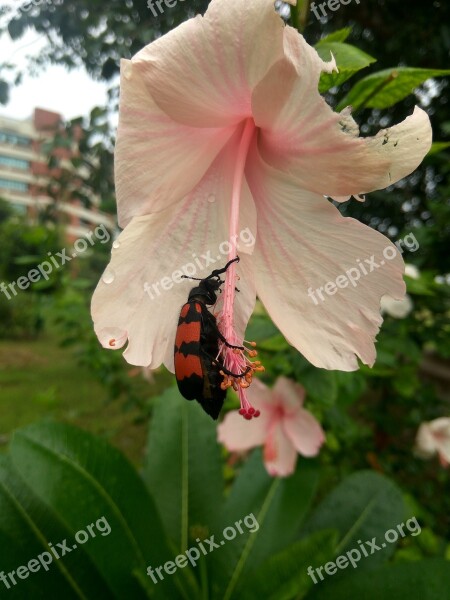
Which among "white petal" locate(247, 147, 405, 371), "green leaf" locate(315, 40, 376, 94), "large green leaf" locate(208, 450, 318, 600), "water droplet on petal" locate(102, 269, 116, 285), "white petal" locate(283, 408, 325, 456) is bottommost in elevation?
"large green leaf" locate(208, 450, 318, 600)

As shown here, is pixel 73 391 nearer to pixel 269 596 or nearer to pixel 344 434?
pixel 344 434

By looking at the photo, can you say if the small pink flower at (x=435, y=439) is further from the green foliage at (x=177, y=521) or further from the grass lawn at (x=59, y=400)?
the grass lawn at (x=59, y=400)

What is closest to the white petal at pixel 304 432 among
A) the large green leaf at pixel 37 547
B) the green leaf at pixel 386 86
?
the large green leaf at pixel 37 547

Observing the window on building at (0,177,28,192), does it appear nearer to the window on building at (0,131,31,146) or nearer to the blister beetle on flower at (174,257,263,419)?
the window on building at (0,131,31,146)

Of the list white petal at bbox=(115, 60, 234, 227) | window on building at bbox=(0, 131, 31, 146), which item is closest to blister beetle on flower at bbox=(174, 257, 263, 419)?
white petal at bbox=(115, 60, 234, 227)

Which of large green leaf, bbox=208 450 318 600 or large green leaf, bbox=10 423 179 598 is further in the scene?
large green leaf, bbox=208 450 318 600

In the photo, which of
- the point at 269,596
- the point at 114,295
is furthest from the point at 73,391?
the point at 114,295
